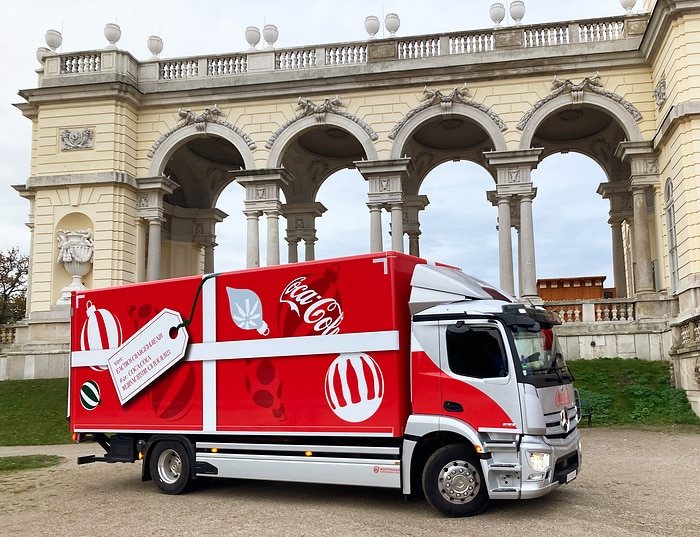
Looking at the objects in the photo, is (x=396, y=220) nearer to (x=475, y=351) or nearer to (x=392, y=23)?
(x=392, y=23)

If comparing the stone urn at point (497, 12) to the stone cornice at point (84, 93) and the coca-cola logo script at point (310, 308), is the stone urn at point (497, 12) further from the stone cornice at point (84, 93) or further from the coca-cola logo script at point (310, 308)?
the coca-cola logo script at point (310, 308)

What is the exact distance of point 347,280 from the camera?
30.9ft

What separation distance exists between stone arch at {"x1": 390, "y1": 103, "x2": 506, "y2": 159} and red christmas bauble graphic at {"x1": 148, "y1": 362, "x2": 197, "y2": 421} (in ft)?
50.6

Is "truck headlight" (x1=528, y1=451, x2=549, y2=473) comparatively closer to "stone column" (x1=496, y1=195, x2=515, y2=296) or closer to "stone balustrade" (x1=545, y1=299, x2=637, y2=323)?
"stone balustrade" (x1=545, y1=299, x2=637, y2=323)

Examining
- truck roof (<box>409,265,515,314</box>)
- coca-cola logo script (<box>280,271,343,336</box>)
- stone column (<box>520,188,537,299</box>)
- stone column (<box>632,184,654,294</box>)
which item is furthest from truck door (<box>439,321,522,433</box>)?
stone column (<box>632,184,654,294</box>)

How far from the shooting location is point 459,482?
28.1ft

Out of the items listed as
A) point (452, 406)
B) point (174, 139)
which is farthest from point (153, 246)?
point (452, 406)

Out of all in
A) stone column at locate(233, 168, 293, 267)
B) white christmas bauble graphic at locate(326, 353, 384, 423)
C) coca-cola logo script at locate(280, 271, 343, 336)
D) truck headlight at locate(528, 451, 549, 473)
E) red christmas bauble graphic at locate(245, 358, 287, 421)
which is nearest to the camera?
truck headlight at locate(528, 451, 549, 473)

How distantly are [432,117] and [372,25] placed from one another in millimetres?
4204

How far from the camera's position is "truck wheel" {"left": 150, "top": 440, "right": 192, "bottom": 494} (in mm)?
10484

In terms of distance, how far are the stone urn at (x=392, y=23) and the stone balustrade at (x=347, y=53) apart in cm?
71

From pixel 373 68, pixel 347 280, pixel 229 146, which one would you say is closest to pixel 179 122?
pixel 229 146

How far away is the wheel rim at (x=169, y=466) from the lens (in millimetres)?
10695

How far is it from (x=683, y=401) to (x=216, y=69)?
19.4m
